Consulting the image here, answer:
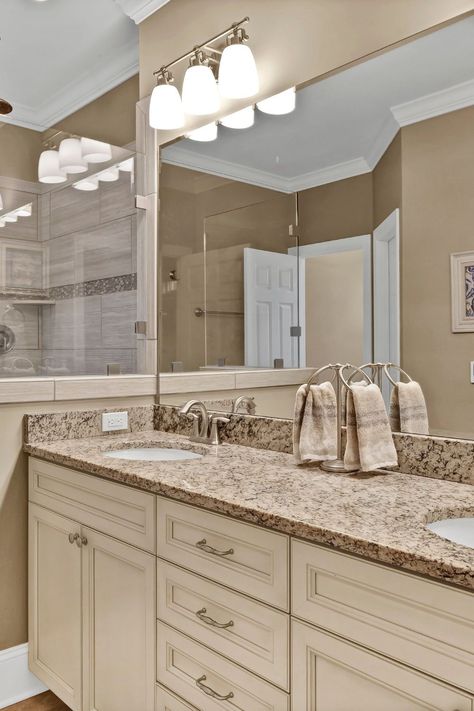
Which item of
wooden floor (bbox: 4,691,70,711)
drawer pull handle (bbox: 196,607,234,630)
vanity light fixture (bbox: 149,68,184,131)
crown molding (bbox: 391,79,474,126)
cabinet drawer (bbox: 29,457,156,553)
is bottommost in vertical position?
wooden floor (bbox: 4,691,70,711)

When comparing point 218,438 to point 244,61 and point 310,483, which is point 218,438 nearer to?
point 310,483

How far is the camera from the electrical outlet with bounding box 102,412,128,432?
233 cm

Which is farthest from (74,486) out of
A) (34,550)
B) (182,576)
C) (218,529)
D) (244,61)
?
(244,61)

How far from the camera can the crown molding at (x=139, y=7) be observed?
2.51 m

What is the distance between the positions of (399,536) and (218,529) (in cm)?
46

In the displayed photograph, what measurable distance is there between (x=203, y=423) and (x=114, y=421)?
433 mm

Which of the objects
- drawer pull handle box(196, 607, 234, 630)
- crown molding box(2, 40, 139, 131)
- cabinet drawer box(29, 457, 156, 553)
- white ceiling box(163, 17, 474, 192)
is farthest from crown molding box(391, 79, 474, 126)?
crown molding box(2, 40, 139, 131)

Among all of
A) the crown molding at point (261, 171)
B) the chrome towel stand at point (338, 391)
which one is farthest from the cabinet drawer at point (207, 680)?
the crown molding at point (261, 171)

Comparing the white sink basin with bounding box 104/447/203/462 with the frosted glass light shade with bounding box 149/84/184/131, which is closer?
the white sink basin with bounding box 104/447/203/462

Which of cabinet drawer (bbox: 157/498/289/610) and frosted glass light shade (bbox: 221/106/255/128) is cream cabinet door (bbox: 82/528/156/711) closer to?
cabinet drawer (bbox: 157/498/289/610)

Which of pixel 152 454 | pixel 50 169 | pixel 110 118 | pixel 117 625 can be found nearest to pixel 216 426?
pixel 152 454

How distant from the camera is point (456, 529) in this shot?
1.22 meters

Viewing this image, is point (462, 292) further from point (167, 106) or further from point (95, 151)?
point (95, 151)

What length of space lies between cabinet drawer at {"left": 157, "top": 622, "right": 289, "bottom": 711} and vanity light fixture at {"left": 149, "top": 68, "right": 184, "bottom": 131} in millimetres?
1879
